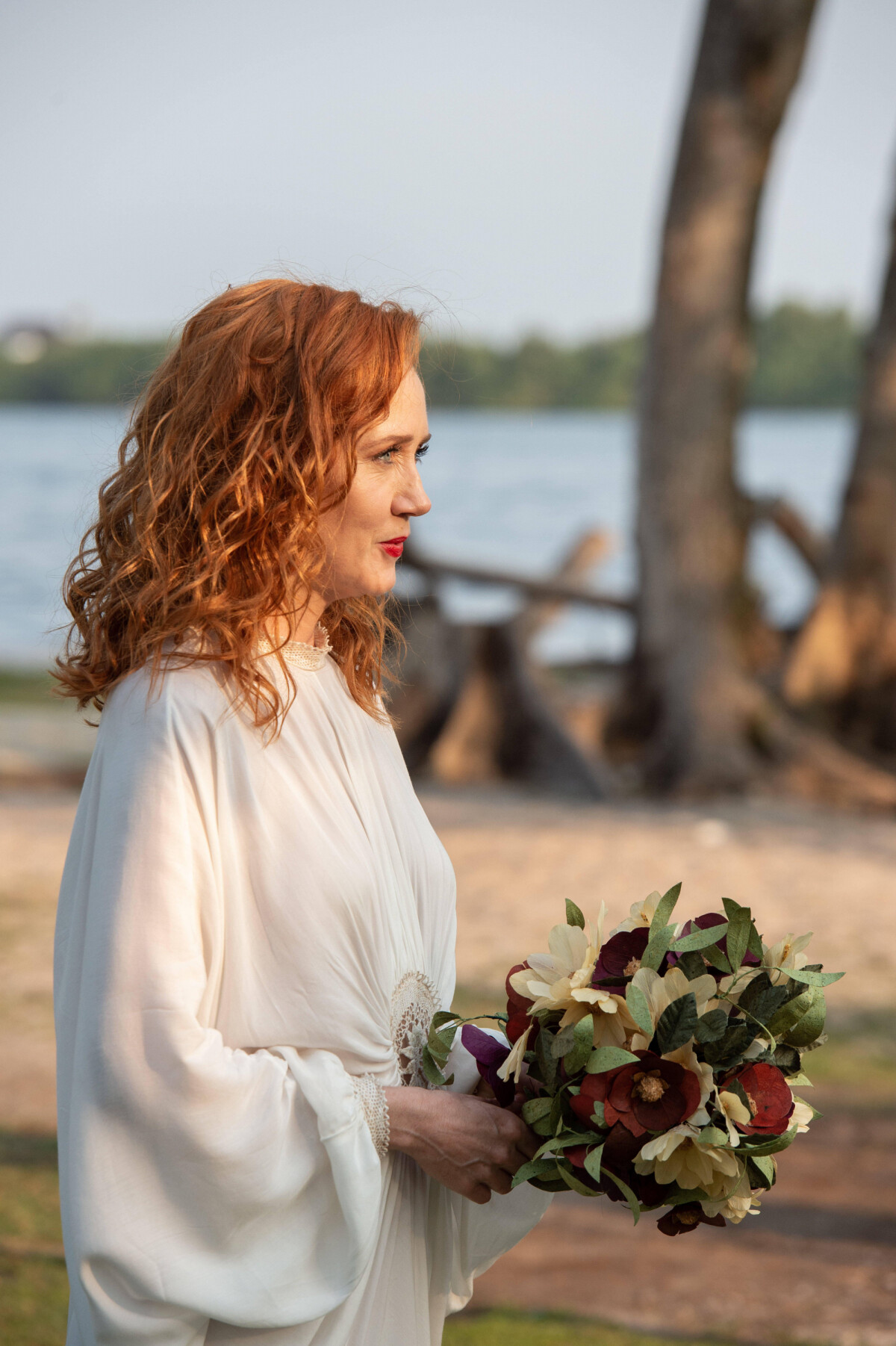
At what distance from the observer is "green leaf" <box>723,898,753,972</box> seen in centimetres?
155

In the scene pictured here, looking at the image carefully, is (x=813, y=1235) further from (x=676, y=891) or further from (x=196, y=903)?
(x=196, y=903)

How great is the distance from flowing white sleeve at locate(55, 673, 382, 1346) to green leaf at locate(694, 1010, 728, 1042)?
0.41 m

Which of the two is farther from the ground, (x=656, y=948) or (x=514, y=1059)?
(x=656, y=948)

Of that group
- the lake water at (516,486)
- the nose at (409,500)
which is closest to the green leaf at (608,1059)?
the nose at (409,500)

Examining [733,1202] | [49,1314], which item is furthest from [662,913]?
[49,1314]

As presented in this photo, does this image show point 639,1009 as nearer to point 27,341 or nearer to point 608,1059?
point 608,1059

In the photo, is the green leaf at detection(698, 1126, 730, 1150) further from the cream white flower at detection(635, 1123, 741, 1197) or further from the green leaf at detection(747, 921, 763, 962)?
the green leaf at detection(747, 921, 763, 962)

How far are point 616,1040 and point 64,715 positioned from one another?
1310 centimetres

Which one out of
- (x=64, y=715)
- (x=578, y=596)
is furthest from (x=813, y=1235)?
(x=64, y=715)

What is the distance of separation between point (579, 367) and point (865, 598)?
2569cm

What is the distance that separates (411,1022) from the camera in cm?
168

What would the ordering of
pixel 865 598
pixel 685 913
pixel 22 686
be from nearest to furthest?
pixel 685 913
pixel 865 598
pixel 22 686

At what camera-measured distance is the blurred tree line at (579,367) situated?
94.8 ft

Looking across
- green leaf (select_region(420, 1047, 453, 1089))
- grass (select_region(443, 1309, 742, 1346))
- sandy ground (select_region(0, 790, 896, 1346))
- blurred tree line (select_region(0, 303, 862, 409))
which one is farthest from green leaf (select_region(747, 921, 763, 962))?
blurred tree line (select_region(0, 303, 862, 409))
